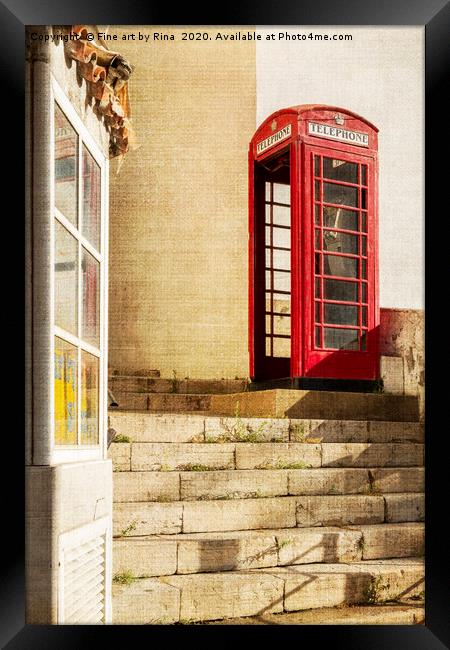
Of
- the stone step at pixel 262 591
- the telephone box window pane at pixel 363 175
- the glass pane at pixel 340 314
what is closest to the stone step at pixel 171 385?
the glass pane at pixel 340 314

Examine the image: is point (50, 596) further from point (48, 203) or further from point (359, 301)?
point (359, 301)

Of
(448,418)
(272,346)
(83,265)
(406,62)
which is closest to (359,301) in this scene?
(272,346)

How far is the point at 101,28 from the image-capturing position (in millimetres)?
4352

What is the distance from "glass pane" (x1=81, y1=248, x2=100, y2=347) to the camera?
424 centimetres

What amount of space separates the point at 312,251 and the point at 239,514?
152 centimetres

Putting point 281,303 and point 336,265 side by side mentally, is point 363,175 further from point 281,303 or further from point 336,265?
point 281,303

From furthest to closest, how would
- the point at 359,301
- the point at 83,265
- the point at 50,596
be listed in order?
the point at 359,301 < the point at 83,265 < the point at 50,596

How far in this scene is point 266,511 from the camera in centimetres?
486

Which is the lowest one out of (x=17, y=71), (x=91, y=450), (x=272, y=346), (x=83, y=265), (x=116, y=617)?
(x=116, y=617)

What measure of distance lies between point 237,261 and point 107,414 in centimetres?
121

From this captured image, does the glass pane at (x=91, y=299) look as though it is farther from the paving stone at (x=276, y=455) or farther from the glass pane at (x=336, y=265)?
the glass pane at (x=336, y=265)

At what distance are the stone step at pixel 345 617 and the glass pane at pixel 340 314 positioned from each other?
1534mm

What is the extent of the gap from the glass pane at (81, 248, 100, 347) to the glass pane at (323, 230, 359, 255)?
57.8 inches

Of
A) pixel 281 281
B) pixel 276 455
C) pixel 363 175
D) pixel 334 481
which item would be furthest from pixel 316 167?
pixel 334 481
